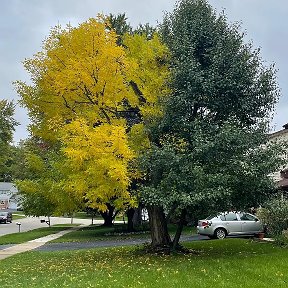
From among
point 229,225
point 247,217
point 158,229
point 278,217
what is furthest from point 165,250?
point 247,217

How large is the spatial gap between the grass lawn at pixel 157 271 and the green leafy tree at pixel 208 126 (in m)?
1.65

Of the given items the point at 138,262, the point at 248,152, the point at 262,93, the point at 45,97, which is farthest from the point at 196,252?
the point at 45,97

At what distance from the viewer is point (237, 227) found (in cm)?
2362

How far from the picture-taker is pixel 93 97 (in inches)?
587

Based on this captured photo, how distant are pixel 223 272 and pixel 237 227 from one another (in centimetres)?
1311

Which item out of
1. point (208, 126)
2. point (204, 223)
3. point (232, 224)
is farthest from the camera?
point (204, 223)

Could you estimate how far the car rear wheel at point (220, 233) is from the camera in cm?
2364

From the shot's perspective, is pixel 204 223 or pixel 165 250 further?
pixel 204 223

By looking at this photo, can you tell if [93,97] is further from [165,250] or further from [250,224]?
[250,224]

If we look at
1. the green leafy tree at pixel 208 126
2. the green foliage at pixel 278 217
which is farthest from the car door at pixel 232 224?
the green leafy tree at pixel 208 126

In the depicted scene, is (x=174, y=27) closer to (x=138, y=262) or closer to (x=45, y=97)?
(x=45, y=97)

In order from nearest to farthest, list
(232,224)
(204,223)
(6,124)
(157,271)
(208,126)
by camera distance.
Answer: (157,271) → (208,126) → (232,224) → (204,223) → (6,124)

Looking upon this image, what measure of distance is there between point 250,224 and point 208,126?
445 inches

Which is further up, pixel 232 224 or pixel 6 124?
pixel 6 124
